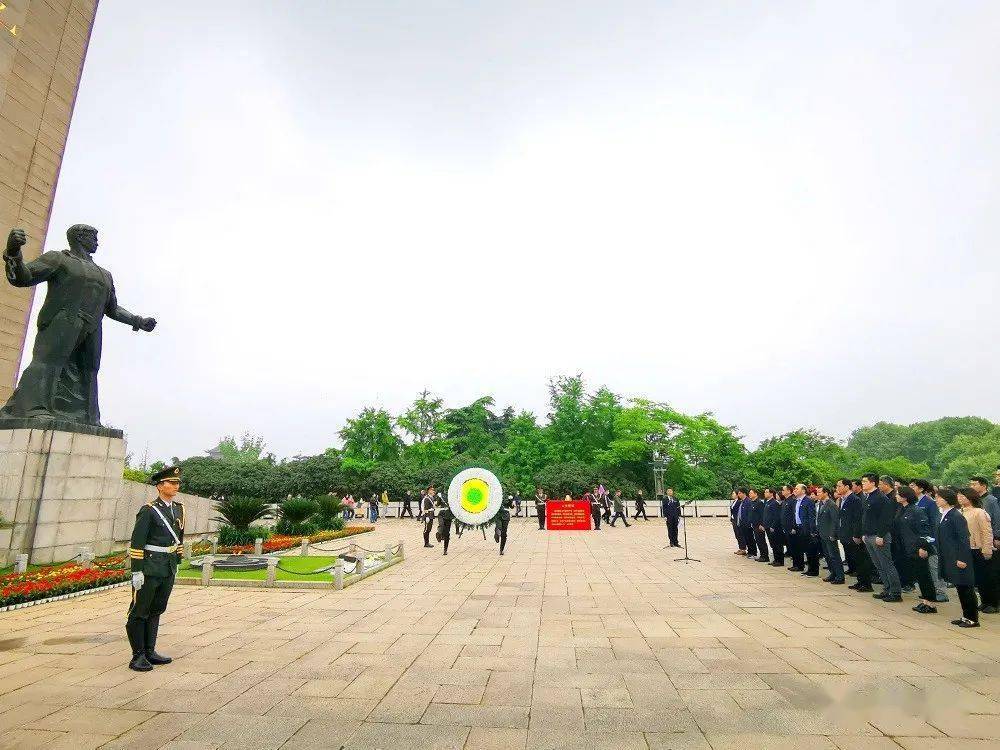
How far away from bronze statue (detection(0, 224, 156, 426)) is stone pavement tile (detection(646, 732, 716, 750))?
1413cm

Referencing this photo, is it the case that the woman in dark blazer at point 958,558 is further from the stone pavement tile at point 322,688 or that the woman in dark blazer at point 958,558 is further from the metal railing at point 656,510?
the metal railing at point 656,510

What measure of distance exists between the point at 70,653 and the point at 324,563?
23.3ft

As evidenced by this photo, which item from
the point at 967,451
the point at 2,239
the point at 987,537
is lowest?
the point at 987,537

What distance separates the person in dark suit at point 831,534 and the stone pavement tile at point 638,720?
27.0 ft

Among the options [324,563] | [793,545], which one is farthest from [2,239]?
[793,545]

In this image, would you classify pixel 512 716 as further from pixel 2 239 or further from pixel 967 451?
pixel 967 451

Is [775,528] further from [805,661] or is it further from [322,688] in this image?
[322,688]

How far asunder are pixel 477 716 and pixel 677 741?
157 cm

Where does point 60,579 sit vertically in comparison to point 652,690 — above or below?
above

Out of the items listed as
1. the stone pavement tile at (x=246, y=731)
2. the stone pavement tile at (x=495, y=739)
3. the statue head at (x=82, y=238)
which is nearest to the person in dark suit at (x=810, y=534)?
the stone pavement tile at (x=495, y=739)

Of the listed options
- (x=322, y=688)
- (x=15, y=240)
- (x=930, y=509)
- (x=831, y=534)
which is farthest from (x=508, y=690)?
(x=15, y=240)

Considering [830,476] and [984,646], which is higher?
[830,476]

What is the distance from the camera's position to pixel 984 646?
609 centimetres

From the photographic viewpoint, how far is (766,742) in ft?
12.4
